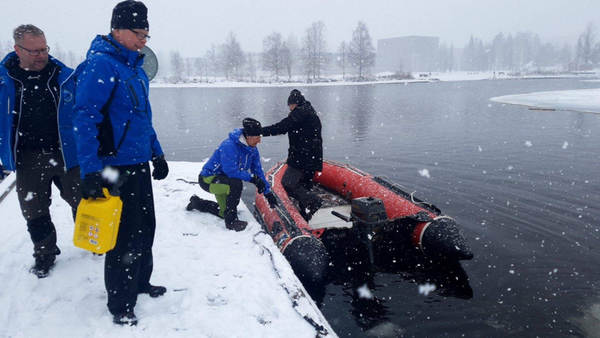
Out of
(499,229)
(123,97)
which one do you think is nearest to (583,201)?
(499,229)

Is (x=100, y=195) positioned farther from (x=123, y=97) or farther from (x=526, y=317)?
(x=526, y=317)

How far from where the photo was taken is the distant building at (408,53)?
12419 cm

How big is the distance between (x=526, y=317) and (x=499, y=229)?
2274 mm

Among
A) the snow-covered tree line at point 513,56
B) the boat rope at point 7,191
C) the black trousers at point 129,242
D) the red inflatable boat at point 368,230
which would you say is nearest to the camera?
the black trousers at point 129,242

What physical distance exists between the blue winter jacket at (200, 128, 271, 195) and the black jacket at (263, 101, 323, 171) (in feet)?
2.02

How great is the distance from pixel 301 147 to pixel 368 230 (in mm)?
1704

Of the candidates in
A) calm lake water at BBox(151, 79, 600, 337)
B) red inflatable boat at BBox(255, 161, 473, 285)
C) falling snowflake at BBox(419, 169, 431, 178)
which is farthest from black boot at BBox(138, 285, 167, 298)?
falling snowflake at BBox(419, 169, 431, 178)

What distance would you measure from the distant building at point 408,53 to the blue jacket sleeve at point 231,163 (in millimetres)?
123443

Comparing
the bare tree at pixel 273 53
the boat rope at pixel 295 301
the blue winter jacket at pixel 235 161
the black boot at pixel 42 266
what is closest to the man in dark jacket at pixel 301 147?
the blue winter jacket at pixel 235 161

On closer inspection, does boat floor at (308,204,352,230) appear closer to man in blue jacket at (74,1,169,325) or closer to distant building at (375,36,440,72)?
man in blue jacket at (74,1,169,325)

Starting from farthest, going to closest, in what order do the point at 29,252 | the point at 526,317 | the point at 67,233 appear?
1. the point at 67,233
2. the point at 526,317
3. the point at 29,252

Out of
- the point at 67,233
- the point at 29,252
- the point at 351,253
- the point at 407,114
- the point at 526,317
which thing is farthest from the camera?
the point at 407,114

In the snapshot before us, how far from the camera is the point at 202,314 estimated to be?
107 inches

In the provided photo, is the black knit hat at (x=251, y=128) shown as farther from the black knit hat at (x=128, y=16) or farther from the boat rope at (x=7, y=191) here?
the boat rope at (x=7, y=191)
